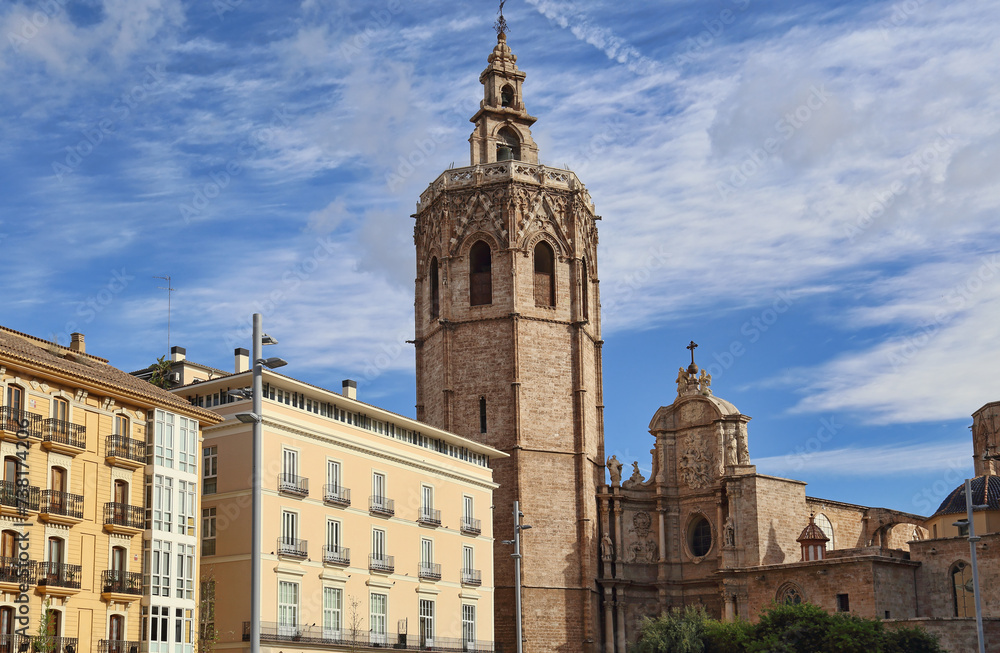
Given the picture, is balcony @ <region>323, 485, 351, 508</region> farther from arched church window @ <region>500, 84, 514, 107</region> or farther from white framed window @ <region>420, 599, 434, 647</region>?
arched church window @ <region>500, 84, 514, 107</region>

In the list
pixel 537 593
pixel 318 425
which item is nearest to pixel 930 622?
pixel 537 593

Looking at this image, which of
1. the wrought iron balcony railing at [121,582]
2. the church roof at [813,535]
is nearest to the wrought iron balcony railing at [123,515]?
the wrought iron balcony railing at [121,582]

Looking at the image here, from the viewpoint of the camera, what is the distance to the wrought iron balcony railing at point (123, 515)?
42219 millimetres

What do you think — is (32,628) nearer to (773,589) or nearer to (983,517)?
(773,589)

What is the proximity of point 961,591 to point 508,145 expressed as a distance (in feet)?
120

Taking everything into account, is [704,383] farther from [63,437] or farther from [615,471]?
[63,437]

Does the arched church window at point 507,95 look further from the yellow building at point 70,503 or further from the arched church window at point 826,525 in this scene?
the yellow building at point 70,503

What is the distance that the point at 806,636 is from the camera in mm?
60312

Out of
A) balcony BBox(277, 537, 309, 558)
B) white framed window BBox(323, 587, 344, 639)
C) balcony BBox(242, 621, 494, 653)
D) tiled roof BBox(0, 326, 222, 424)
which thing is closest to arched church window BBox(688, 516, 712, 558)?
balcony BBox(242, 621, 494, 653)

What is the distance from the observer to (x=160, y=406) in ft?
148

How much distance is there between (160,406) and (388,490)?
14.1 m

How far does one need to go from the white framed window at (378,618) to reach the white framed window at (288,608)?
14.4 ft

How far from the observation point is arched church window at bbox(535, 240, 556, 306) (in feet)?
248

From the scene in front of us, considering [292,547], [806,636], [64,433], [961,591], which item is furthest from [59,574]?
[961,591]
